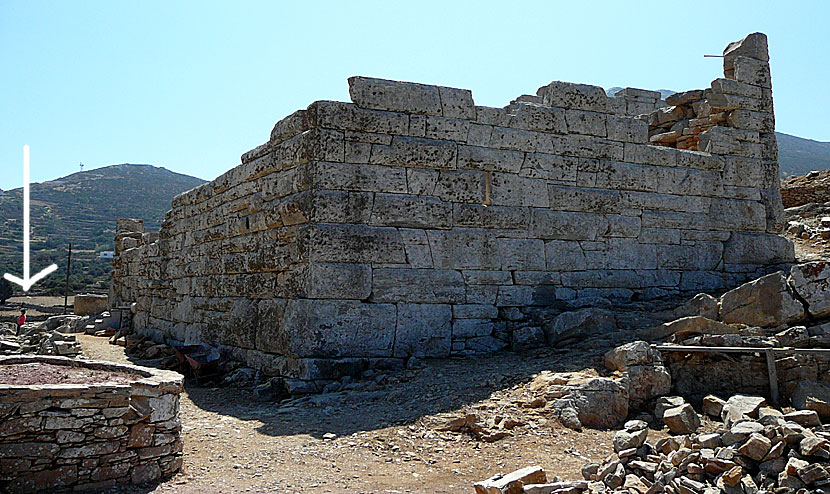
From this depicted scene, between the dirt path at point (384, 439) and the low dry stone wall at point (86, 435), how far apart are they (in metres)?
0.27

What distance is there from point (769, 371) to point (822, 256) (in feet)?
18.0

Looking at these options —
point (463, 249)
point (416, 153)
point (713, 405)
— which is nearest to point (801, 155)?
point (463, 249)

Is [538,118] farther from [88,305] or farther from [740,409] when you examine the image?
[88,305]

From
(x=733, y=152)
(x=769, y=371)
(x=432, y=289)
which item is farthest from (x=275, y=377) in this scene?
(x=733, y=152)

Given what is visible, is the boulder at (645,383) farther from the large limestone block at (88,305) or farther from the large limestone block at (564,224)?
the large limestone block at (88,305)

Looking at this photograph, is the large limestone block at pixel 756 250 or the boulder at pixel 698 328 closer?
the boulder at pixel 698 328

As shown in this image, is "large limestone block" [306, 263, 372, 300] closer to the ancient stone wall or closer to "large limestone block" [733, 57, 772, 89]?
the ancient stone wall

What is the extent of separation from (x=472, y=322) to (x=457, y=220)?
123 cm

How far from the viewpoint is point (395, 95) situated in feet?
25.8

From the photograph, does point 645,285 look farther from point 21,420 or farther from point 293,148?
point 21,420

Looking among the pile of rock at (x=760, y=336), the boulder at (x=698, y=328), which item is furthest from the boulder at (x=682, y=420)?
the boulder at (x=698, y=328)

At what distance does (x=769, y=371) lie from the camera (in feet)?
20.5

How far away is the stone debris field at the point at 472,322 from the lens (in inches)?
177

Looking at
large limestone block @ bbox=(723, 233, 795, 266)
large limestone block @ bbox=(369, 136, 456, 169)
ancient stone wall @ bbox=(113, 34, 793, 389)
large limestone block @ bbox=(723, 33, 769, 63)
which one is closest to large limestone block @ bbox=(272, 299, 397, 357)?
ancient stone wall @ bbox=(113, 34, 793, 389)
